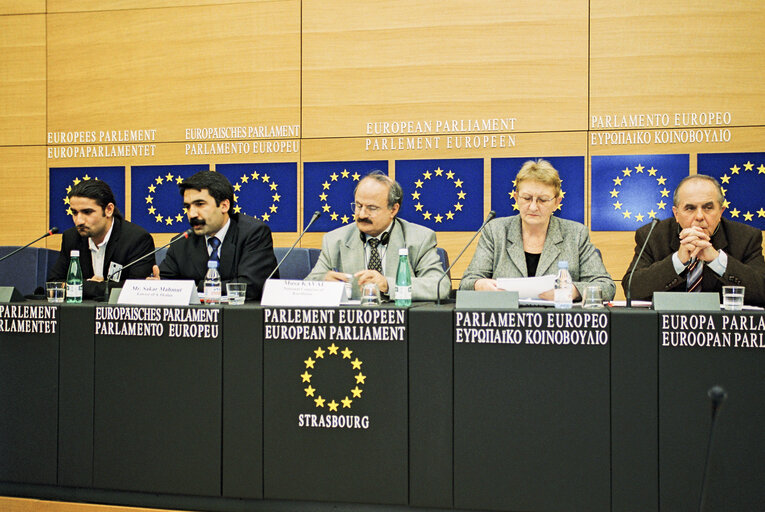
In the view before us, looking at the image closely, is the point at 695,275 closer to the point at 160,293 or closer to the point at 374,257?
the point at 374,257

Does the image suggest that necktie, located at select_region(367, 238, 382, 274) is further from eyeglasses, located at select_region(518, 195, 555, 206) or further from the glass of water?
the glass of water

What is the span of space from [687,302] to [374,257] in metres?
1.48

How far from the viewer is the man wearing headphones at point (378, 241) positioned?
3.08 metres

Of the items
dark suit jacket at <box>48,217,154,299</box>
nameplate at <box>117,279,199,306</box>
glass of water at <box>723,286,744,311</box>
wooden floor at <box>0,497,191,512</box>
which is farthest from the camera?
dark suit jacket at <box>48,217,154,299</box>

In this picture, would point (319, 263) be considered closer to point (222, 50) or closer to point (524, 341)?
point (524, 341)

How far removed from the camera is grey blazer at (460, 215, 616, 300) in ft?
9.60

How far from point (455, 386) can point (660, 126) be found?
278 centimetres

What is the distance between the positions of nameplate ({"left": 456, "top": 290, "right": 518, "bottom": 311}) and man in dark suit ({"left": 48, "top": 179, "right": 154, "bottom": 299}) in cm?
188

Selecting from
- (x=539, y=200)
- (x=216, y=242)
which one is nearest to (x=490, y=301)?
(x=539, y=200)

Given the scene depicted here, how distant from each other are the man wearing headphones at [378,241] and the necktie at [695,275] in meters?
1.02

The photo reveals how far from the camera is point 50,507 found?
7.68 ft

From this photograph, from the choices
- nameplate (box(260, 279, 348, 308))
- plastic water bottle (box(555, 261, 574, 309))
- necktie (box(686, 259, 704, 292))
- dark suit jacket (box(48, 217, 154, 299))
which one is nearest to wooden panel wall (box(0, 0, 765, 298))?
dark suit jacket (box(48, 217, 154, 299))

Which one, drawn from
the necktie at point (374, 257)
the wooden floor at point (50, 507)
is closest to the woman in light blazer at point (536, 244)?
the necktie at point (374, 257)

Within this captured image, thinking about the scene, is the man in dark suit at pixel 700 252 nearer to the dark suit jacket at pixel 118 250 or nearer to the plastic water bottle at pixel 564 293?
the plastic water bottle at pixel 564 293
